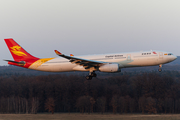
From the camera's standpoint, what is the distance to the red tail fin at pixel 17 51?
5040 cm

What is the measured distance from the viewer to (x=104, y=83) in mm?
124188

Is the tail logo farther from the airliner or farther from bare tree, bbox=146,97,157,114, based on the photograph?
bare tree, bbox=146,97,157,114

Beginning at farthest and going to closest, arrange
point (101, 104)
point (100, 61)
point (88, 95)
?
1. point (88, 95)
2. point (101, 104)
3. point (100, 61)

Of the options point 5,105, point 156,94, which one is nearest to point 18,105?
point 5,105

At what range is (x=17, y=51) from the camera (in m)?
51.1

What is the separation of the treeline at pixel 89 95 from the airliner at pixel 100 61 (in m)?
60.1

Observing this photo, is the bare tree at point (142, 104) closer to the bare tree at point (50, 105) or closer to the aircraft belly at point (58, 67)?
the bare tree at point (50, 105)

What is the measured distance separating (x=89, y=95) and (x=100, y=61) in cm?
7065

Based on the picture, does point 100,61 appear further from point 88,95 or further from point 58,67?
point 88,95

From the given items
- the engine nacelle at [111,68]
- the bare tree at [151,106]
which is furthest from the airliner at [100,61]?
the bare tree at [151,106]

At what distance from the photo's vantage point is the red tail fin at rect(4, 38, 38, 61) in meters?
50.4

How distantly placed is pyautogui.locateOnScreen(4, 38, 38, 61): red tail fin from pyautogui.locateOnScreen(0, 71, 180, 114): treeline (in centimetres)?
5783

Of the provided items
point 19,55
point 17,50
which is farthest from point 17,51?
point 19,55

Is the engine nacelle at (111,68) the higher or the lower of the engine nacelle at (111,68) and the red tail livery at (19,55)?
the lower
